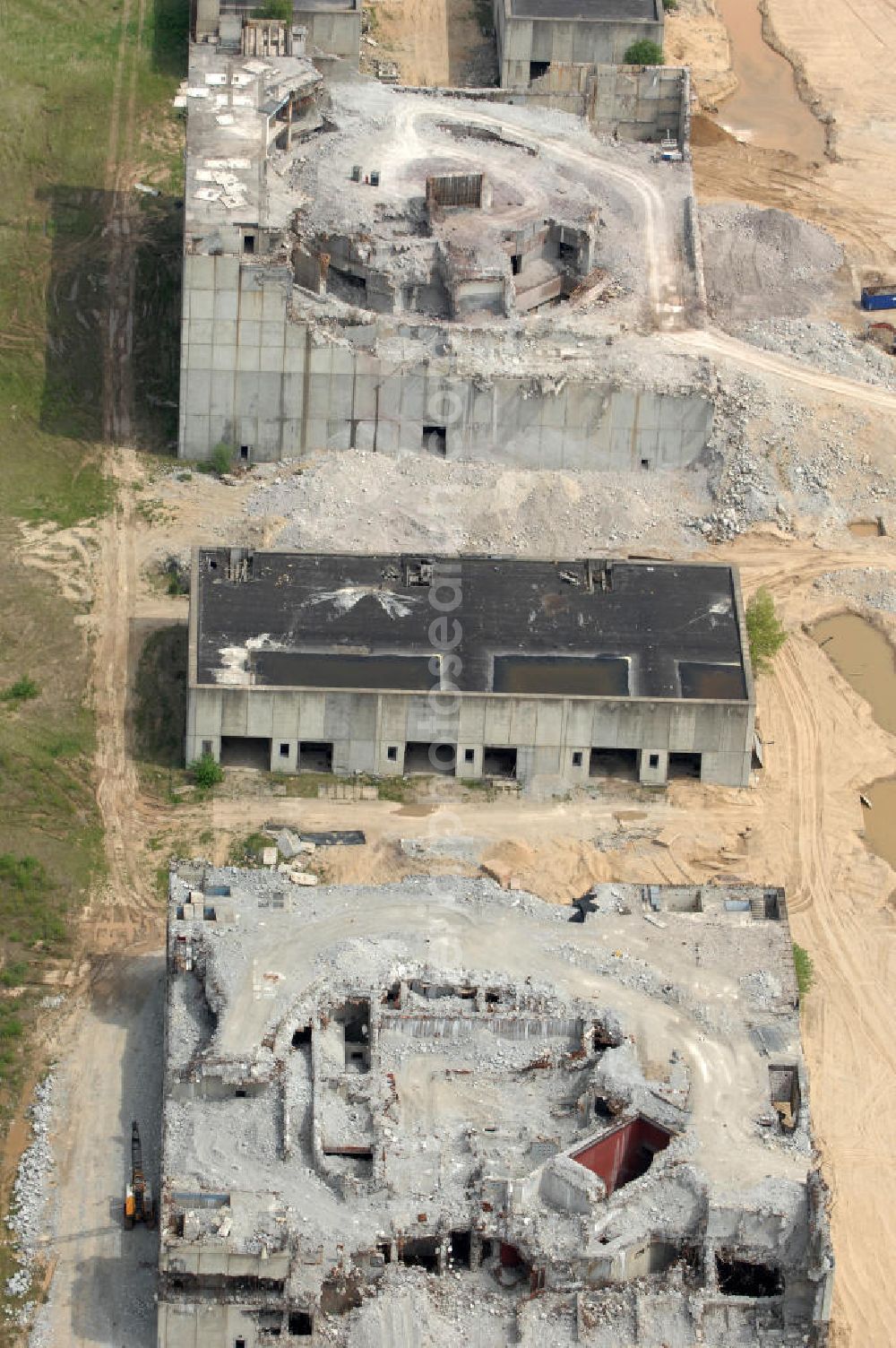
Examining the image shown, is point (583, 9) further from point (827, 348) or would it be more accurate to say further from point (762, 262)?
point (827, 348)

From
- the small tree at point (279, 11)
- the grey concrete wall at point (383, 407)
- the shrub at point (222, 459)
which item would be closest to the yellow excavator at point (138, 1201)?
the shrub at point (222, 459)

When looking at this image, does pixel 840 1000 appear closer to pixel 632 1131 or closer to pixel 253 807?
pixel 632 1131

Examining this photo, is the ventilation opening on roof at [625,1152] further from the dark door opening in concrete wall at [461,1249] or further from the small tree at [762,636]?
the small tree at [762,636]

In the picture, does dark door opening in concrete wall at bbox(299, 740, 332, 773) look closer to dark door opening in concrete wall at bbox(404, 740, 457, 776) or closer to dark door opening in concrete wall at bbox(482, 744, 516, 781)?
dark door opening in concrete wall at bbox(404, 740, 457, 776)

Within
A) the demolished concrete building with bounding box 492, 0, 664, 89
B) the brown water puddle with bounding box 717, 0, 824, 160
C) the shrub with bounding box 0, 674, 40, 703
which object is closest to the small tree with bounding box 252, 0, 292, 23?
the demolished concrete building with bounding box 492, 0, 664, 89

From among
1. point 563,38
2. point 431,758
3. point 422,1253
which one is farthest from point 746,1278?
point 563,38

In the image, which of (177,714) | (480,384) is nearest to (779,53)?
(480,384)

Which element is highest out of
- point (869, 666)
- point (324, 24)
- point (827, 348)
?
point (324, 24)

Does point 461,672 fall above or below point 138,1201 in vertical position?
above
